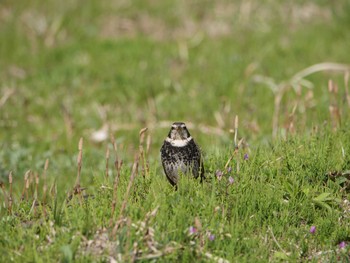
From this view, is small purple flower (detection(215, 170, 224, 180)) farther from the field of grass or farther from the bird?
the bird

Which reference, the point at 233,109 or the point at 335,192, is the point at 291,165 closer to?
the point at 335,192

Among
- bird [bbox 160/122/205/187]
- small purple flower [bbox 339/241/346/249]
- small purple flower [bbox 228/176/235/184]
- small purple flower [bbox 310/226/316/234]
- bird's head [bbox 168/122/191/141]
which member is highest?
bird's head [bbox 168/122/191/141]

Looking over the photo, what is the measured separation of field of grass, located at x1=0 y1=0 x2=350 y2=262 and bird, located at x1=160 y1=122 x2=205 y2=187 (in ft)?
0.37

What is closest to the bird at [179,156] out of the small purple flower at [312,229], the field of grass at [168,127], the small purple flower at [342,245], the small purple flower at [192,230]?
the field of grass at [168,127]

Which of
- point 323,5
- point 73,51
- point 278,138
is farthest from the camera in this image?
point 323,5

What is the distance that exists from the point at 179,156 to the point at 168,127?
11.8 feet

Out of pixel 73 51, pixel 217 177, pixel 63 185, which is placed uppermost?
pixel 73 51

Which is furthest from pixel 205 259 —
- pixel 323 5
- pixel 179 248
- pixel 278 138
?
pixel 323 5

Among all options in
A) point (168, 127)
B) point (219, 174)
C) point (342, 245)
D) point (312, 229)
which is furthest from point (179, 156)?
point (168, 127)

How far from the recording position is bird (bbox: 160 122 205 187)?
167 inches

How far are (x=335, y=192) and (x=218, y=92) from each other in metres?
4.38

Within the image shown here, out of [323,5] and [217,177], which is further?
[323,5]

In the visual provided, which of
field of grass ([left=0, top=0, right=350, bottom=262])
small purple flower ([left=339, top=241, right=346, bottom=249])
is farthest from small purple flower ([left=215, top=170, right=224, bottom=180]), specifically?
small purple flower ([left=339, top=241, right=346, bottom=249])

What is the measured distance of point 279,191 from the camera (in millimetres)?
4230
